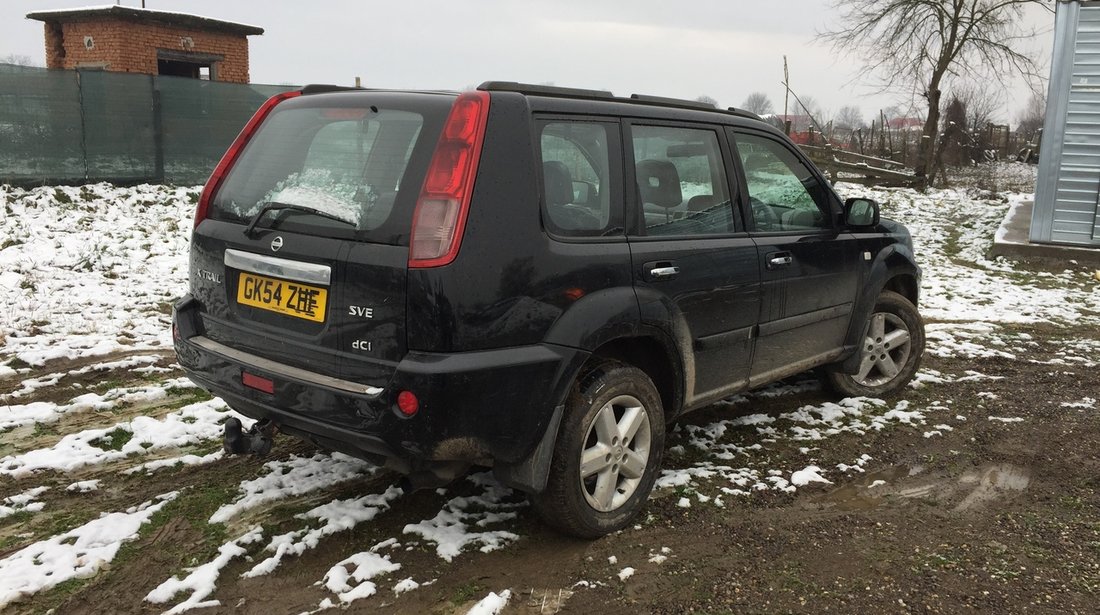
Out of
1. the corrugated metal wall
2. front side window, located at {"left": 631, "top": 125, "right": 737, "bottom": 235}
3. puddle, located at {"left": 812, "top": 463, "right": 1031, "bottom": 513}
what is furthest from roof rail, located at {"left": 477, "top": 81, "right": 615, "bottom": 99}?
the corrugated metal wall

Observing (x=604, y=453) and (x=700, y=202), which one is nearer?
(x=604, y=453)

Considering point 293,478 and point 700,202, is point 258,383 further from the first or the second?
point 700,202

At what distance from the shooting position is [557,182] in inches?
121

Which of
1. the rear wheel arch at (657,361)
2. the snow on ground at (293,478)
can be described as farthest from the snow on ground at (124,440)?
the rear wheel arch at (657,361)

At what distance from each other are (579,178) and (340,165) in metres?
0.94

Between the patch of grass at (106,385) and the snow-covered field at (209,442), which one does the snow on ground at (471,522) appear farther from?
the patch of grass at (106,385)

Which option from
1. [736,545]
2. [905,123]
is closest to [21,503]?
[736,545]

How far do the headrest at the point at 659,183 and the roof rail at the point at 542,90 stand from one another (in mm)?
364

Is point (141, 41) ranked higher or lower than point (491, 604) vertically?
higher

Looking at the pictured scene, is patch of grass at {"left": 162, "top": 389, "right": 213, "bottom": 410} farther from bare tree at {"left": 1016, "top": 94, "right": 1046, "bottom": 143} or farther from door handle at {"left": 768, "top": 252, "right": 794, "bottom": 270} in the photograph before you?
bare tree at {"left": 1016, "top": 94, "right": 1046, "bottom": 143}

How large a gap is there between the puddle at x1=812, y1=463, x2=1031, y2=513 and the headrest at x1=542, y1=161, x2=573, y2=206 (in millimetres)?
1935

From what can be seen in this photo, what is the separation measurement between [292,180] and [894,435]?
143 inches

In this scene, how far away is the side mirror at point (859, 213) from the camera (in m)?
4.68

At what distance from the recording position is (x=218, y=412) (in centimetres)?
455
